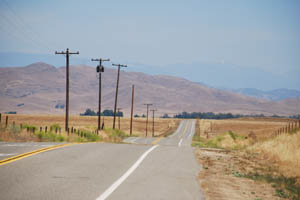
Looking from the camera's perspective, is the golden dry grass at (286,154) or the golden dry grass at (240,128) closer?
the golden dry grass at (286,154)

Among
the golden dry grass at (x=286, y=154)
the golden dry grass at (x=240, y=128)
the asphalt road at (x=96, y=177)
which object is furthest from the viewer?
the golden dry grass at (x=240, y=128)

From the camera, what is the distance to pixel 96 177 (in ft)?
35.6

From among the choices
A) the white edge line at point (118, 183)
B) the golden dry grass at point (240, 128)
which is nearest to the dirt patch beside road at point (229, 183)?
the white edge line at point (118, 183)

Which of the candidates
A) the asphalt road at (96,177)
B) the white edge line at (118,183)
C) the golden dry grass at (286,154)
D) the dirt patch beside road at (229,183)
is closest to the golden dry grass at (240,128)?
the golden dry grass at (286,154)

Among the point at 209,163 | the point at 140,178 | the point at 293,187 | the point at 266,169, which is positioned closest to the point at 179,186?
the point at 140,178

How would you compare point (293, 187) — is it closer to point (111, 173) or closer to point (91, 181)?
point (111, 173)

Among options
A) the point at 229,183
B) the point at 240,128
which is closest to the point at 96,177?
the point at 229,183

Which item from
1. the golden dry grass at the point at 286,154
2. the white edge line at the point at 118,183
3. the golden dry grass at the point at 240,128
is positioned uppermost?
the white edge line at the point at 118,183

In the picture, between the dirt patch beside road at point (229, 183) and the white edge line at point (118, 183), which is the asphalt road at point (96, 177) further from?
the dirt patch beside road at point (229, 183)

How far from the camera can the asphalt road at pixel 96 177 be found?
892 centimetres

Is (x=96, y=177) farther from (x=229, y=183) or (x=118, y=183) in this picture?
(x=229, y=183)

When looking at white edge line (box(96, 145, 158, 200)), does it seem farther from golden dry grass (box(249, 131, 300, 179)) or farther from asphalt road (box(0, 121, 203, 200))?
golden dry grass (box(249, 131, 300, 179))

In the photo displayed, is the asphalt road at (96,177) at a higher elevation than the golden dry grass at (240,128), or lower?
higher

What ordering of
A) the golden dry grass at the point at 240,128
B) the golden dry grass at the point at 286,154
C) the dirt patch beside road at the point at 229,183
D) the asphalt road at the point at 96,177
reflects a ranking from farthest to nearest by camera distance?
the golden dry grass at the point at 240,128, the golden dry grass at the point at 286,154, the dirt patch beside road at the point at 229,183, the asphalt road at the point at 96,177
